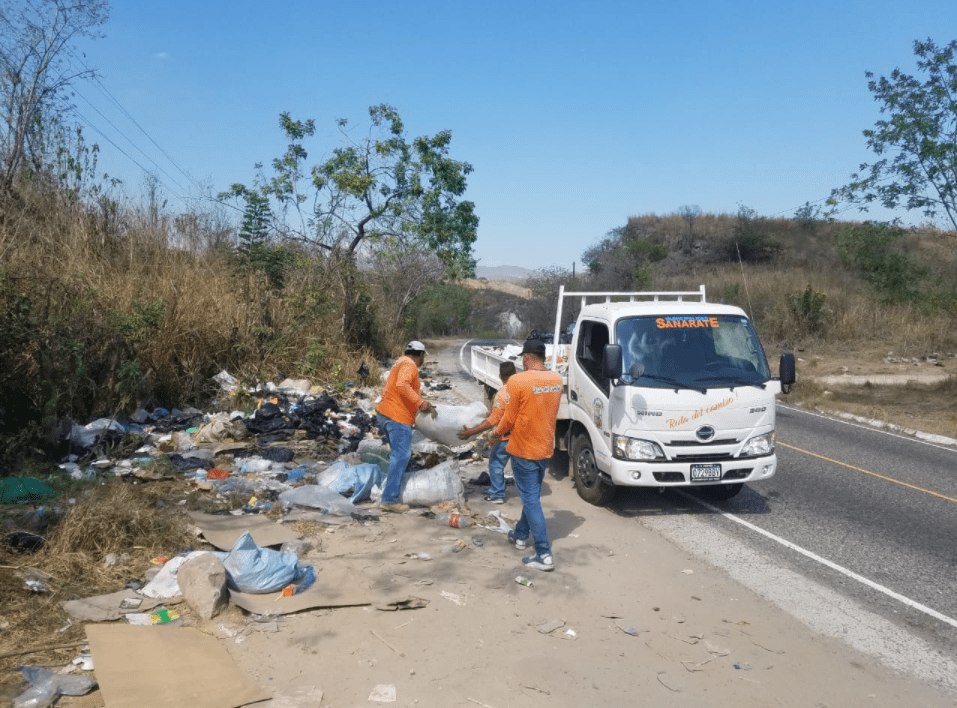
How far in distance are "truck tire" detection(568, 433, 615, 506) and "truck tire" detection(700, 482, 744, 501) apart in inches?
54.9

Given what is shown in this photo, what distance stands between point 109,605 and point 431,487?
11.4 feet

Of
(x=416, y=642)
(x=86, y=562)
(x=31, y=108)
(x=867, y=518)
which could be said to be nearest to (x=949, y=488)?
(x=867, y=518)

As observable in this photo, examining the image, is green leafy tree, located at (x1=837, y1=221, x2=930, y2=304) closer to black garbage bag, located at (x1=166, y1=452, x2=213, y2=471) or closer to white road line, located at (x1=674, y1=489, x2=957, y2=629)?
white road line, located at (x1=674, y1=489, x2=957, y2=629)

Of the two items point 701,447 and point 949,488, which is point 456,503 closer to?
point 701,447

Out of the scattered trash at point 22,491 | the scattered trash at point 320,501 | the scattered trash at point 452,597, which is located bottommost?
the scattered trash at point 452,597

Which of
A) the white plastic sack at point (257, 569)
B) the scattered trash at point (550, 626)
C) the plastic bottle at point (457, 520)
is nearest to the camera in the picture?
the scattered trash at point (550, 626)

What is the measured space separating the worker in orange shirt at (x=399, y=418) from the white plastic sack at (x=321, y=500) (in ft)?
1.37

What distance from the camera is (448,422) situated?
9.33 meters

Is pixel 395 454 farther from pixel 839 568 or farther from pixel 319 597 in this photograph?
pixel 839 568

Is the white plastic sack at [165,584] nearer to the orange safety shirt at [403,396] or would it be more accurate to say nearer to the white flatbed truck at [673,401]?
the orange safety shirt at [403,396]

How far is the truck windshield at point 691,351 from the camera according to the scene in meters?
7.70

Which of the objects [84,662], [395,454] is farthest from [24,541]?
[395,454]

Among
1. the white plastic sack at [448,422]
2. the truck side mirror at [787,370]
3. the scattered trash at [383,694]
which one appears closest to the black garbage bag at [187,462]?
the white plastic sack at [448,422]

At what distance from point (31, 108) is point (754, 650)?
18.3 meters
